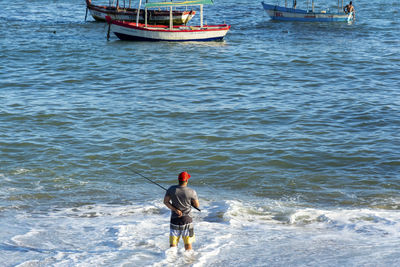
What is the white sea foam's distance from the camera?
388 inches

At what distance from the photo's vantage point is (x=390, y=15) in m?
50.8

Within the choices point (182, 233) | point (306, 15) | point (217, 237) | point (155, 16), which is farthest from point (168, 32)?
point (182, 233)

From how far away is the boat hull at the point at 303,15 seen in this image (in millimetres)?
47438

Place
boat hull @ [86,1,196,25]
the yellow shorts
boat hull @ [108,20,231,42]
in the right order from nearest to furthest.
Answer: the yellow shorts → boat hull @ [108,20,231,42] → boat hull @ [86,1,196,25]

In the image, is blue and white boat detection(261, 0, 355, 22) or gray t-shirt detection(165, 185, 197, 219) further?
blue and white boat detection(261, 0, 355, 22)

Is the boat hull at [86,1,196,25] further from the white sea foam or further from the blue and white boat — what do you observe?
the white sea foam

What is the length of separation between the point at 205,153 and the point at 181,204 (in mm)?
7596

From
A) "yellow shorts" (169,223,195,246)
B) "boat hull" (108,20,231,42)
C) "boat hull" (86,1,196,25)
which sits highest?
"boat hull" (86,1,196,25)

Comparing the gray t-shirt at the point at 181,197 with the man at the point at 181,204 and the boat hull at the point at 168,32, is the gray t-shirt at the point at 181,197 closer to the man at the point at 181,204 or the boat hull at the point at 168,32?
the man at the point at 181,204

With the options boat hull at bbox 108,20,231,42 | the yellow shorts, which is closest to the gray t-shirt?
the yellow shorts

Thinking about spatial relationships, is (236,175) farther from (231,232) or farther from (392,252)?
(392,252)

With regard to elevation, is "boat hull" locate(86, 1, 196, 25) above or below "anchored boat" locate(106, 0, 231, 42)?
above

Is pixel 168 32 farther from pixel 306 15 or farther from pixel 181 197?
pixel 181 197

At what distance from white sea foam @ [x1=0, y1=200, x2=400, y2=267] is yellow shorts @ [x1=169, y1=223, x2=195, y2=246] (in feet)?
0.75
